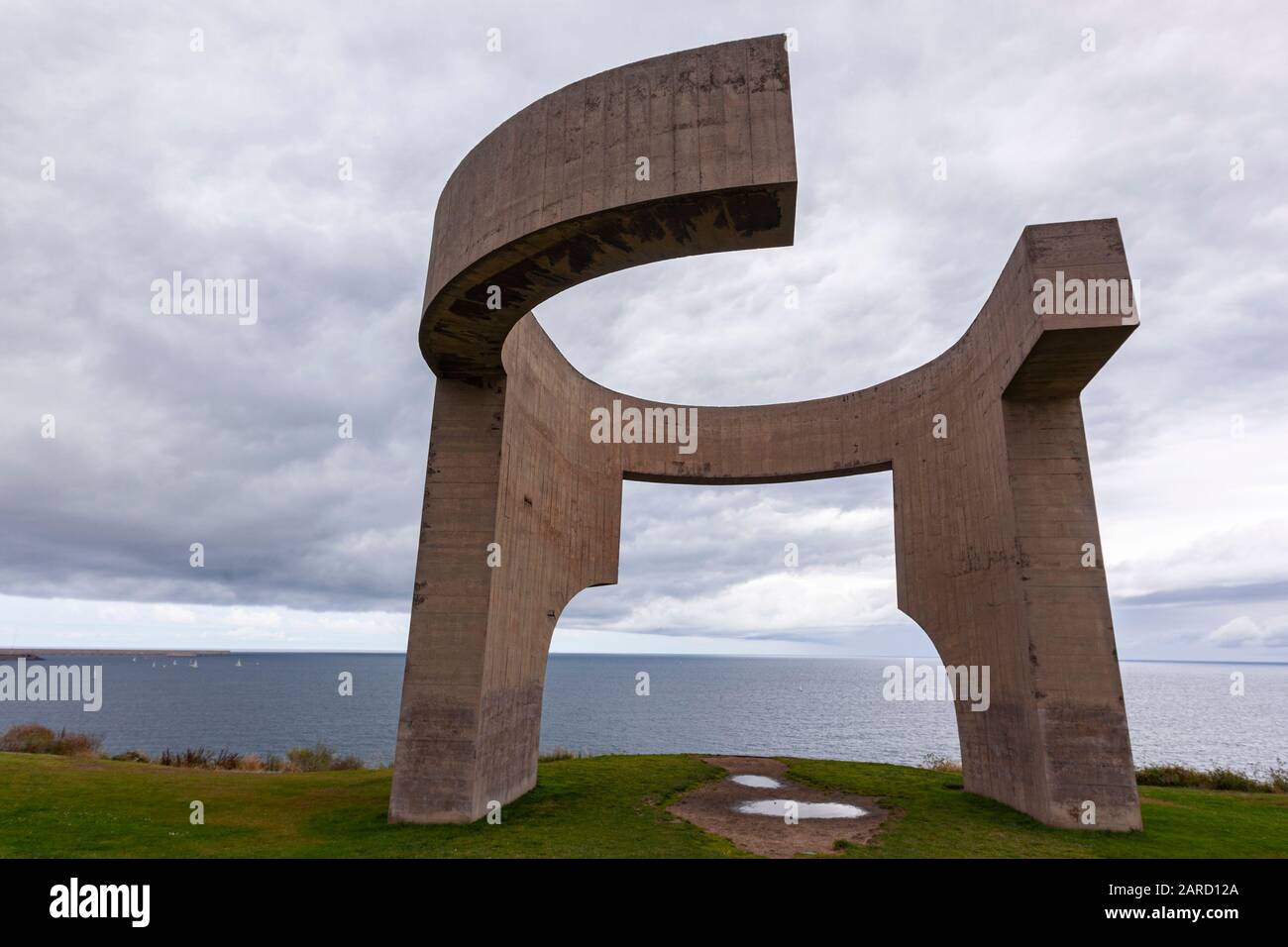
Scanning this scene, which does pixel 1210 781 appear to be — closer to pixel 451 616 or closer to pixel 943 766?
pixel 943 766

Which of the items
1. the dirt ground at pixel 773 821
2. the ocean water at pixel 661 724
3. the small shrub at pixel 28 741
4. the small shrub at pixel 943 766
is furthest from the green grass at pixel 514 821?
the ocean water at pixel 661 724

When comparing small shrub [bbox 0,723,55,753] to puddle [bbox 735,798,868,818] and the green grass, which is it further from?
puddle [bbox 735,798,868,818]

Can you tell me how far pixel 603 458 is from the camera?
656 inches

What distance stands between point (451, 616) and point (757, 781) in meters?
8.03

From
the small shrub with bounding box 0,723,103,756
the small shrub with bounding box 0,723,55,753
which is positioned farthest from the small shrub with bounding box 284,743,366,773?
the small shrub with bounding box 0,723,55,753

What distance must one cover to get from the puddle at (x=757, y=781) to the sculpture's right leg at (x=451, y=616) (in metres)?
6.16

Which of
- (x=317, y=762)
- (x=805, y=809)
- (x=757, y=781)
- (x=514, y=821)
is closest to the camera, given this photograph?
(x=514, y=821)

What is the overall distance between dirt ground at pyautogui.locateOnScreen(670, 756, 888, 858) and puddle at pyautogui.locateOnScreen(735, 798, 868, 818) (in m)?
0.18

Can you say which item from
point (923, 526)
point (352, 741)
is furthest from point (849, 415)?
point (352, 741)

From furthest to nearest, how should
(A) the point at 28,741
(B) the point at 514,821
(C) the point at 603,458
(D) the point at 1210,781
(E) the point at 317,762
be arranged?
(A) the point at 28,741 → (E) the point at 317,762 → (C) the point at 603,458 → (D) the point at 1210,781 → (B) the point at 514,821

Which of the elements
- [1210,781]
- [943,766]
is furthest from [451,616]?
[1210,781]

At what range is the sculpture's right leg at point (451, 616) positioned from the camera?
33.9 ft

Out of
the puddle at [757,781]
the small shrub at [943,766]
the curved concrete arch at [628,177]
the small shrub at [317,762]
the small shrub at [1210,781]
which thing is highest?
the curved concrete arch at [628,177]

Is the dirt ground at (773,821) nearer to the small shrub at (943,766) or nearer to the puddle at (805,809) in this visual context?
the puddle at (805,809)
